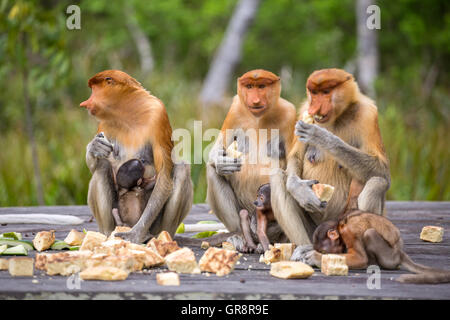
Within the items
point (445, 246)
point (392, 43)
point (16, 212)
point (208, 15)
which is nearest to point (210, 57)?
point (208, 15)

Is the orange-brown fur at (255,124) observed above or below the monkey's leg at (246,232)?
above

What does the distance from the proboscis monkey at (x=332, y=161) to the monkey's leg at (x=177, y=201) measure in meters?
0.57

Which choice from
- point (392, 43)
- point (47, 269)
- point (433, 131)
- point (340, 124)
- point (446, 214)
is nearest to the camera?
point (47, 269)

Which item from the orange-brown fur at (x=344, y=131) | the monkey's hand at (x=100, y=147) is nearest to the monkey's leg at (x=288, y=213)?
the orange-brown fur at (x=344, y=131)

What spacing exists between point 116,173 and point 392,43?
15568 mm

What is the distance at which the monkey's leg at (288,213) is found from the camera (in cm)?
342

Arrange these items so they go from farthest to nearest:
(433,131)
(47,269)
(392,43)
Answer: (392,43) < (433,131) < (47,269)

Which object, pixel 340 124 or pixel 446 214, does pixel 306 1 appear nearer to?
pixel 446 214

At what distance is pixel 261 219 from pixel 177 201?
1.66 feet

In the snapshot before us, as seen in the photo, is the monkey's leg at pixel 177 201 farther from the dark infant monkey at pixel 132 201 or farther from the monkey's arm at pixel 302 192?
the monkey's arm at pixel 302 192

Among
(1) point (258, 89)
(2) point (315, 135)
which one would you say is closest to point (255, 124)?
(1) point (258, 89)

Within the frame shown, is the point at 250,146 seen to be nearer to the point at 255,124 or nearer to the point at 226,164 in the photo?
the point at 255,124

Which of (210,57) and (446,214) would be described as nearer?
(446,214)

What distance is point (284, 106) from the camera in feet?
12.4
